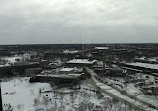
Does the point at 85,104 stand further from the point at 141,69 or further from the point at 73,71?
the point at 141,69

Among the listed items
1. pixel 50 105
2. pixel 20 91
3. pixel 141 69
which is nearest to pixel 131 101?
pixel 50 105

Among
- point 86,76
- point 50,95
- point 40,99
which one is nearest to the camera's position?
point 40,99

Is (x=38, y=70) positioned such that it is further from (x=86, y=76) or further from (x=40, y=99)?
(x=40, y=99)

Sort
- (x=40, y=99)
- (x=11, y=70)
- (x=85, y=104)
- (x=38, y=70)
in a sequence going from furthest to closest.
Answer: (x=11, y=70), (x=38, y=70), (x=40, y=99), (x=85, y=104)

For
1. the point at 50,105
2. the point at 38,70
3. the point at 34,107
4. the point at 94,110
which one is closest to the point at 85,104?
the point at 94,110

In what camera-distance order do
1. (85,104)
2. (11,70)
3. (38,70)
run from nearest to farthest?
(85,104), (38,70), (11,70)

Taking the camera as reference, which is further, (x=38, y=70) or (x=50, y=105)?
(x=38, y=70)
